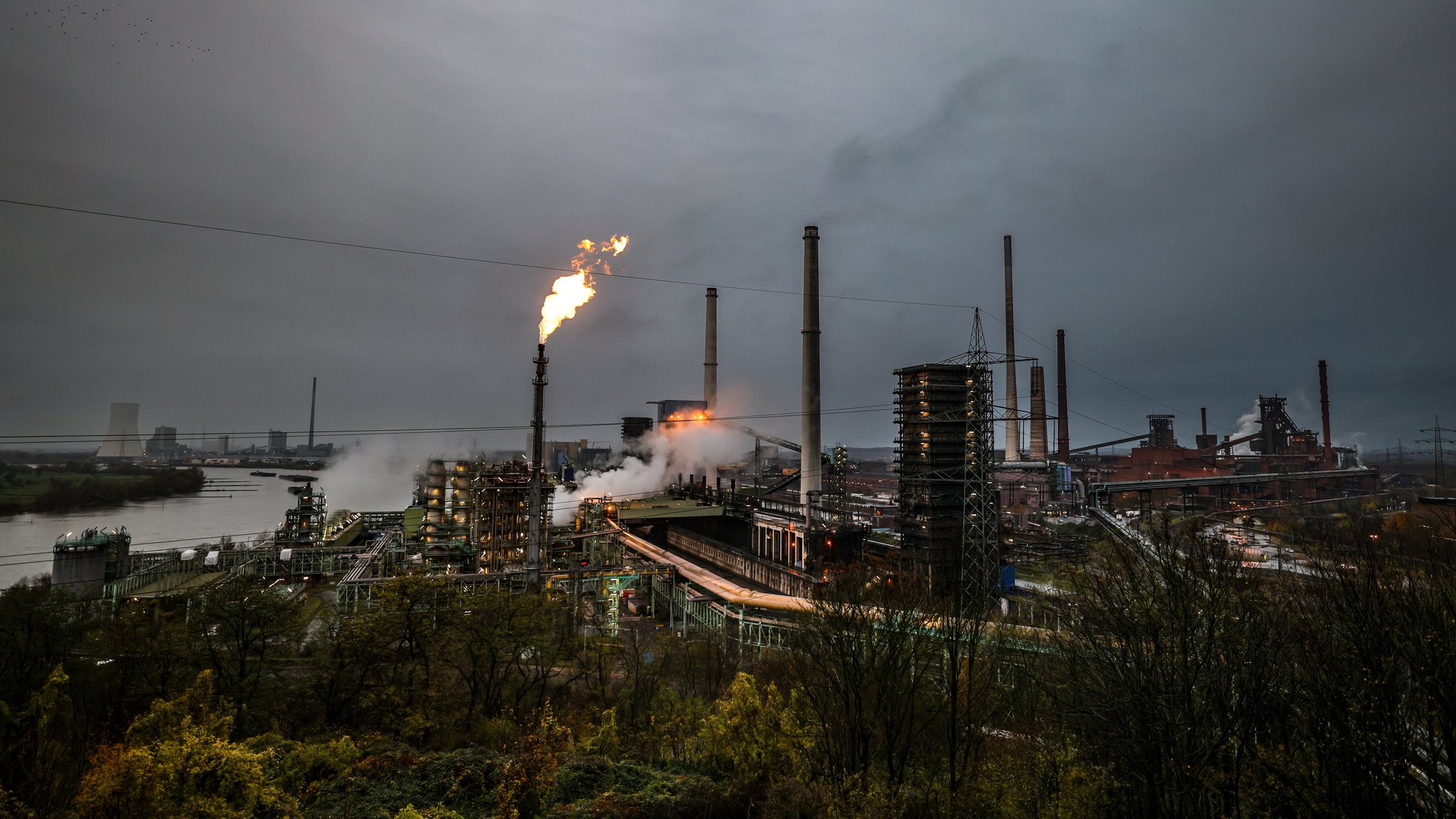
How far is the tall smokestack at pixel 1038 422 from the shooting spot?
178ft

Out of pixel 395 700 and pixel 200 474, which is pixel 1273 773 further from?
pixel 200 474

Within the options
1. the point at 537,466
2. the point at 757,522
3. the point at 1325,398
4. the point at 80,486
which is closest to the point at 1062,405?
the point at 1325,398

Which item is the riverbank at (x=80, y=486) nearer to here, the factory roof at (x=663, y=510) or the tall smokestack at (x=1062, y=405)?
the factory roof at (x=663, y=510)

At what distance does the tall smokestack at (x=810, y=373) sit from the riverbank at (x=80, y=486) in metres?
36.5

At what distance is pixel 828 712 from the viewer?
12.2 metres

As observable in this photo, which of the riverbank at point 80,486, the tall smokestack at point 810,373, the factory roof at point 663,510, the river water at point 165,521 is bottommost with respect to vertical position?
the river water at point 165,521

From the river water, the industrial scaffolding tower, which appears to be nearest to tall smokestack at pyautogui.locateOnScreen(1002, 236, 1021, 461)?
the industrial scaffolding tower

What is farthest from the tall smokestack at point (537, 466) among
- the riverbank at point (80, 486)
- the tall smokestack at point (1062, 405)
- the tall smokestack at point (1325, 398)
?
the tall smokestack at point (1325, 398)

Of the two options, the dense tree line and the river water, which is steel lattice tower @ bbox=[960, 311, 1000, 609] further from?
the river water

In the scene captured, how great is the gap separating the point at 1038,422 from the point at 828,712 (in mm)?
51330

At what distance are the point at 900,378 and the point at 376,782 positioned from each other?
101 feet

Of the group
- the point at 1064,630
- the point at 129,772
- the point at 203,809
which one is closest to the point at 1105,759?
the point at 1064,630

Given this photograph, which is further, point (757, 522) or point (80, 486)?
point (757, 522)

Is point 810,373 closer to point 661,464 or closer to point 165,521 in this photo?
point 661,464
